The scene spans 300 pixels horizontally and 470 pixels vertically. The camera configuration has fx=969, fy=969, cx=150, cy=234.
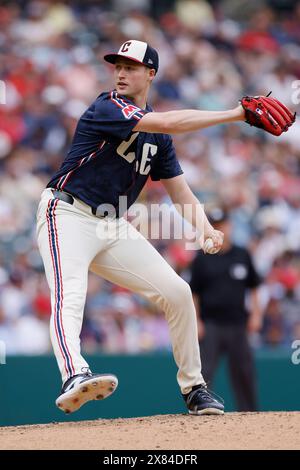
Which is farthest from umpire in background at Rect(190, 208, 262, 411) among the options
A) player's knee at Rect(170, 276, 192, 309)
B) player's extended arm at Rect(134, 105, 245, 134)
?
player's extended arm at Rect(134, 105, 245, 134)

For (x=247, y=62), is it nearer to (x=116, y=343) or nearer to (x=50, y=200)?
(x=116, y=343)

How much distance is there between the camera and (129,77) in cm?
562

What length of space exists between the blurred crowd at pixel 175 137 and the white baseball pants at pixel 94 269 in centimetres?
371

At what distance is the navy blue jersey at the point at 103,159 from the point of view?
17.8ft

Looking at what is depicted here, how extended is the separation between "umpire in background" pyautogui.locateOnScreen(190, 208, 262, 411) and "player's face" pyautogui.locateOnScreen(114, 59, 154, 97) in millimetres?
3039

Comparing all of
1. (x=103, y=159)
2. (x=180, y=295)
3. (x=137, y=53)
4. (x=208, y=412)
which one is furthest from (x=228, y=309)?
(x=137, y=53)

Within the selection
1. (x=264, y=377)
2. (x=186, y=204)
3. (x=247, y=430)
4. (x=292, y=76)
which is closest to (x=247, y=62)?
(x=292, y=76)

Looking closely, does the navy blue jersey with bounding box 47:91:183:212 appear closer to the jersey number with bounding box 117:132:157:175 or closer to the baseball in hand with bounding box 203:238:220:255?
the jersey number with bounding box 117:132:157:175

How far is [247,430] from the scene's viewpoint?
5141 mm

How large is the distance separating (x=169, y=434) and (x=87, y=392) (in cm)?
48

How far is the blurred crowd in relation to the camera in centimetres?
988

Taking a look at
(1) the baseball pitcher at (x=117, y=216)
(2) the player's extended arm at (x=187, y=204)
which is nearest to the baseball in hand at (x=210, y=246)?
(1) the baseball pitcher at (x=117, y=216)
